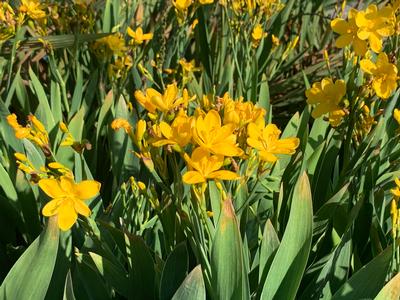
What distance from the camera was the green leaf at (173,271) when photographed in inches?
34.6

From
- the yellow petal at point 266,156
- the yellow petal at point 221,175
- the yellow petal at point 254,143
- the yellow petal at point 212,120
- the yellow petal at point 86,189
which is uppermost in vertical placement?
the yellow petal at point 212,120

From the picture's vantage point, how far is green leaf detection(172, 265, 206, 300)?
74 cm

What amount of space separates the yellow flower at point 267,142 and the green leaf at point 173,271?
210mm

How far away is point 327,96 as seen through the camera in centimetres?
104

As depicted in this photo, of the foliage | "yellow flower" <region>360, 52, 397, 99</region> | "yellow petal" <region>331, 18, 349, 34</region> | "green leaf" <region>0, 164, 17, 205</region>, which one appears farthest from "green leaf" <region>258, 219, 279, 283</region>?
"green leaf" <region>0, 164, 17, 205</region>

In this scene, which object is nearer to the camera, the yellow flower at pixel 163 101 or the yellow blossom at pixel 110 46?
the yellow flower at pixel 163 101

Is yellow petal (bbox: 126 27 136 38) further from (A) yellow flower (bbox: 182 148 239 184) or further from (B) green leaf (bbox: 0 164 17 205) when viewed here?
(A) yellow flower (bbox: 182 148 239 184)

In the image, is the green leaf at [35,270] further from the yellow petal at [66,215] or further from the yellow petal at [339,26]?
the yellow petal at [339,26]

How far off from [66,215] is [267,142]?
0.30 meters

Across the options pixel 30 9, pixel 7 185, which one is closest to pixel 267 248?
pixel 7 185

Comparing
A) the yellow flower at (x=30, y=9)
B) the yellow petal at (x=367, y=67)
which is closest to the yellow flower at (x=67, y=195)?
the yellow petal at (x=367, y=67)

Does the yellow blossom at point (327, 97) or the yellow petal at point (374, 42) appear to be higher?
the yellow petal at point (374, 42)

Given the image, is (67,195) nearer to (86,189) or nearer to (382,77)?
(86,189)

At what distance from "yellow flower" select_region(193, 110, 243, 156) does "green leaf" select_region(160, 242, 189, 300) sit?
227mm
